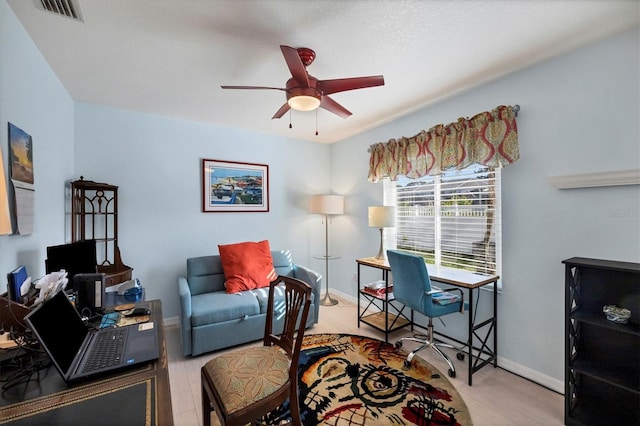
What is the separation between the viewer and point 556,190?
2.05m

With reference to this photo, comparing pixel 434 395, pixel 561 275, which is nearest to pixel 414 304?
pixel 434 395

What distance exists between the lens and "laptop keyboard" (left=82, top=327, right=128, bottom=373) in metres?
1.03

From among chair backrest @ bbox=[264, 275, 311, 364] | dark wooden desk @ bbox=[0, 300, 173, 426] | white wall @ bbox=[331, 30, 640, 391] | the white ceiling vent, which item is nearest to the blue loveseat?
chair backrest @ bbox=[264, 275, 311, 364]

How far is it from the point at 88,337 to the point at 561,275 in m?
2.92

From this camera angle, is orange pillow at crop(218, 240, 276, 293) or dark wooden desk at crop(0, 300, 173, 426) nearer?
dark wooden desk at crop(0, 300, 173, 426)

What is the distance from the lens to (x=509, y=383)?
84.1 inches

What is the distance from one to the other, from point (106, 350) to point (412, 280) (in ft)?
6.74

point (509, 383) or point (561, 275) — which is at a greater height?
point (561, 275)

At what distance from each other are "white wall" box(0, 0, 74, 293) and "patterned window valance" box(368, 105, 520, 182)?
307 cm

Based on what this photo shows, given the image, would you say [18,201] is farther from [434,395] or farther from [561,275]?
[561,275]

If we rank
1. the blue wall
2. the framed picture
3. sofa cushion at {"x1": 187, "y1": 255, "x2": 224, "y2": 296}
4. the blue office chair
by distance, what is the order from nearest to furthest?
the blue wall < the blue office chair < sofa cushion at {"x1": 187, "y1": 255, "x2": 224, "y2": 296} < the framed picture

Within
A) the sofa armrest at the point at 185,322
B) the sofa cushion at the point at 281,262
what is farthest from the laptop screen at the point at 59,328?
the sofa cushion at the point at 281,262

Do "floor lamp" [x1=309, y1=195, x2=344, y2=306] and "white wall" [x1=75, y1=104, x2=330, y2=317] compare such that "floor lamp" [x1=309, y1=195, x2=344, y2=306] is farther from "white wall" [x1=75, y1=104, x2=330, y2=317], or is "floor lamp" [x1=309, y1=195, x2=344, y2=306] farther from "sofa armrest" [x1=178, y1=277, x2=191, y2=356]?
"sofa armrest" [x1=178, y1=277, x2=191, y2=356]

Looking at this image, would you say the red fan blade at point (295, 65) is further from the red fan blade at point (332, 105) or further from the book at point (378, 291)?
the book at point (378, 291)
